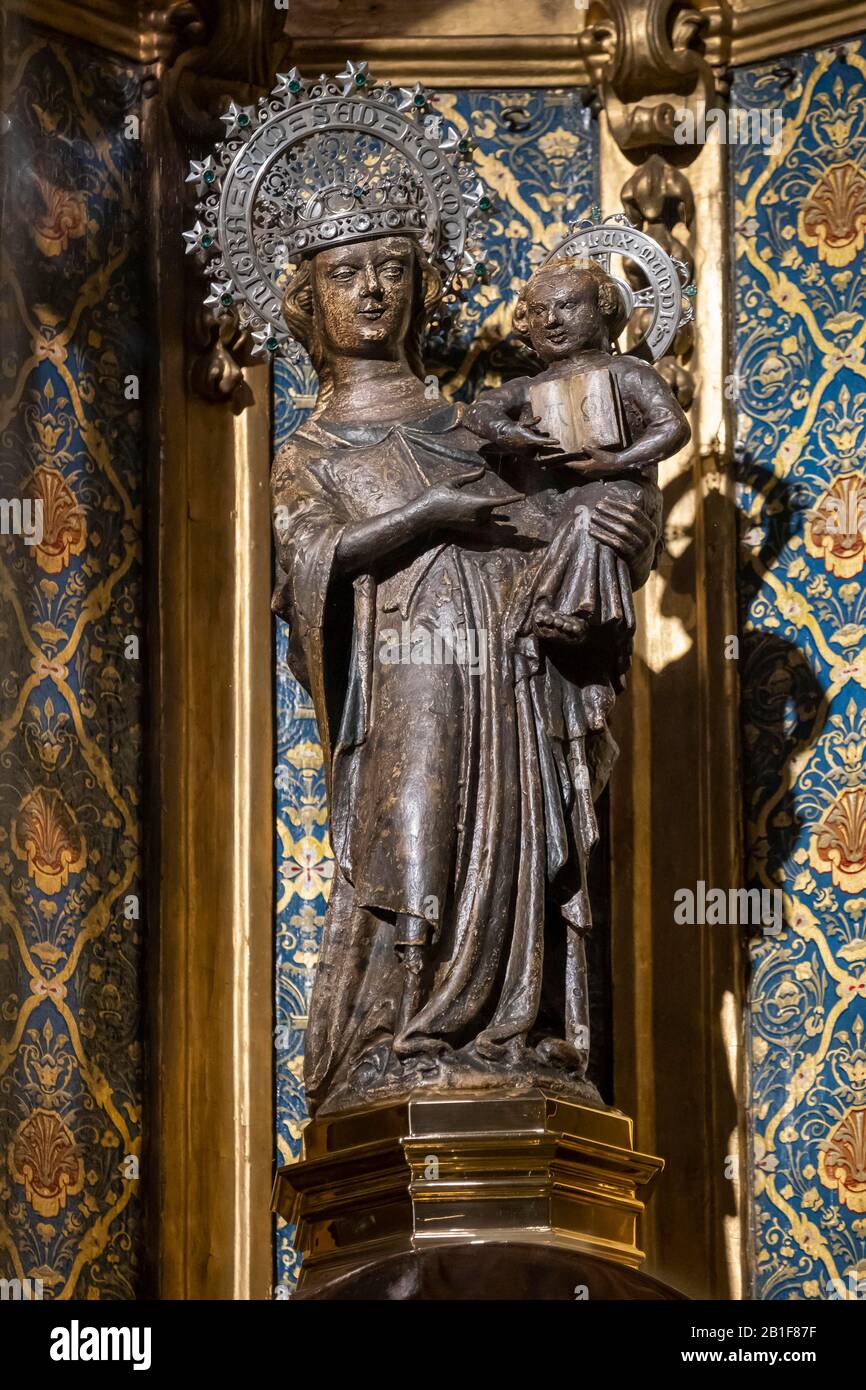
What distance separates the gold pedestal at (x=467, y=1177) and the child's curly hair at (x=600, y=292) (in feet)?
4.34

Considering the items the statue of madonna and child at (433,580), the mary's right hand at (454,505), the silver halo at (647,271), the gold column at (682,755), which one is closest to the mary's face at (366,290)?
the statue of madonna and child at (433,580)

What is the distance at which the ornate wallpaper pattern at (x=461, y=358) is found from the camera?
6.18 m

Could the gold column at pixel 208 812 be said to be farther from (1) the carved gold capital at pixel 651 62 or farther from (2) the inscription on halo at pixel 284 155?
(1) the carved gold capital at pixel 651 62

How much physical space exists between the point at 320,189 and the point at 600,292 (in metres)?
0.51

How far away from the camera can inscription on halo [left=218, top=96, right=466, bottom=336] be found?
5832 millimetres

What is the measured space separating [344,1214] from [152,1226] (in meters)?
0.76

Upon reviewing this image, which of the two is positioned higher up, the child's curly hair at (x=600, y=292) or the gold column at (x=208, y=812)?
the child's curly hair at (x=600, y=292)

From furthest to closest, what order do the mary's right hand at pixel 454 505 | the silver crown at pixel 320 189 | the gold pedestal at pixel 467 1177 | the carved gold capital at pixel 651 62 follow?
the carved gold capital at pixel 651 62, the silver crown at pixel 320 189, the mary's right hand at pixel 454 505, the gold pedestal at pixel 467 1177

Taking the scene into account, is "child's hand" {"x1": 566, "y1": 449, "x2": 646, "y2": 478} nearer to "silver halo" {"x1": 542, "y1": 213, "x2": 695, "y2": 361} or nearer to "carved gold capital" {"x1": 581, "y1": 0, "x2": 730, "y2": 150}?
"silver halo" {"x1": 542, "y1": 213, "x2": 695, "y2": 361}

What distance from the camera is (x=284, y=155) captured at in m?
5.85

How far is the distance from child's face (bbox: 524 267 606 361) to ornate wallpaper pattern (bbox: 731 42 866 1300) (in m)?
0.77

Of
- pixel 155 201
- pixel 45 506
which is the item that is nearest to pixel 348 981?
pixel 45 506

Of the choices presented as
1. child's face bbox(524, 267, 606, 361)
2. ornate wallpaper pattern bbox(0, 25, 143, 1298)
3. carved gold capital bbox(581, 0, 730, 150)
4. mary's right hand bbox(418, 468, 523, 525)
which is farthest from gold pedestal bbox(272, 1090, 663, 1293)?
carved gold capital bbox(581, 0, 730, 150)

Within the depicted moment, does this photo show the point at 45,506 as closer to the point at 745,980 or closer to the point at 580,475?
the point at 580,475
